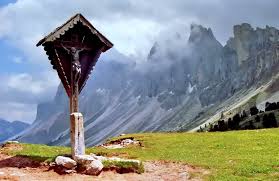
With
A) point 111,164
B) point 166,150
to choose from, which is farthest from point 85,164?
point 166,150

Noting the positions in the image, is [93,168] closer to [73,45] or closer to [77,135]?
[77,135]

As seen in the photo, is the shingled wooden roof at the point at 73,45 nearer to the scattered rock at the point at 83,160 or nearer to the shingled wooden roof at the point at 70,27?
the shingled wooden roof at the point at 70,27

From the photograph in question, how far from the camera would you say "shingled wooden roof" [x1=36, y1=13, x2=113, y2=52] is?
3259 cm

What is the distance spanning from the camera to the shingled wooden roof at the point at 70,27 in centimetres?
3259

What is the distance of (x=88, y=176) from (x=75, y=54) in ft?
29.9

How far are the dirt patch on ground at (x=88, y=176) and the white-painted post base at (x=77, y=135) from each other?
83.9 inches

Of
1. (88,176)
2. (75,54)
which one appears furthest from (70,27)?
(88,176)

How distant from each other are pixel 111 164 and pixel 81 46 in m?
8.64

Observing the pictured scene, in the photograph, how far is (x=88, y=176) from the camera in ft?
93.6

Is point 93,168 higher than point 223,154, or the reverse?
point 223,154

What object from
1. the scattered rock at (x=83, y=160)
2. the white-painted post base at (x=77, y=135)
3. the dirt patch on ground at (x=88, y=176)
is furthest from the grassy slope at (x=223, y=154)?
the scattered rock at (x=83, y=160)

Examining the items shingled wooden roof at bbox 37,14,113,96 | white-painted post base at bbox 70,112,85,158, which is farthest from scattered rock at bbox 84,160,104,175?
shingled wooden roof at bbox 37,14,113,96

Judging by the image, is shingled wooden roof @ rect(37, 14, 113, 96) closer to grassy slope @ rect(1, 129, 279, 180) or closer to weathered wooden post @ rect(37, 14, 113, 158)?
weathered wooden post @ rect(37, 14, 113, 158)

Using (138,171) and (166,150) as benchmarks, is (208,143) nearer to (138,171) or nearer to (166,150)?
(166,150)
